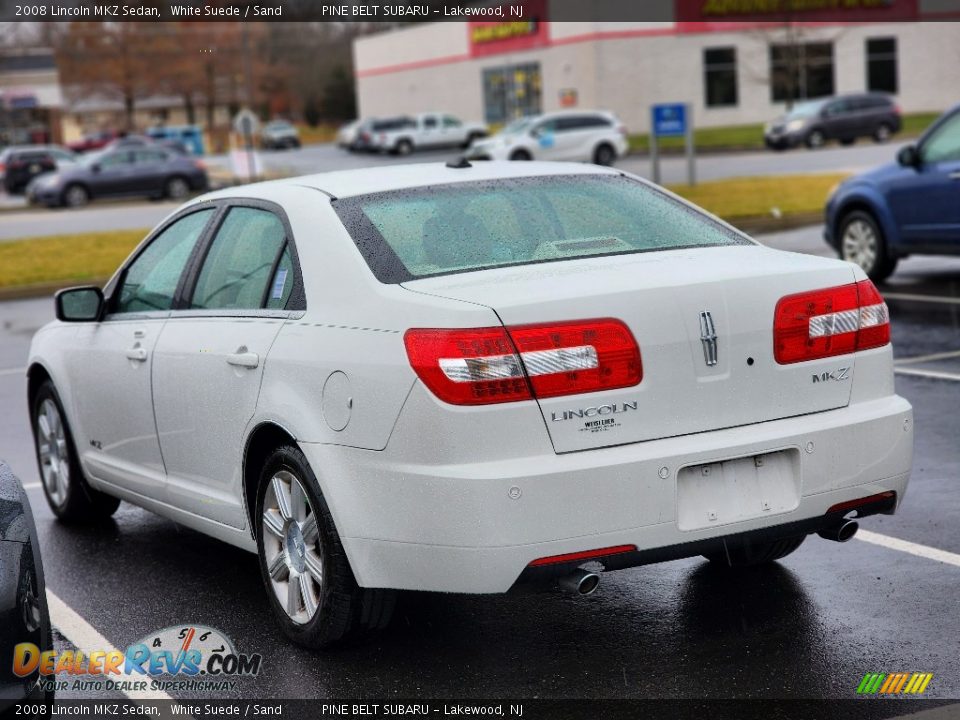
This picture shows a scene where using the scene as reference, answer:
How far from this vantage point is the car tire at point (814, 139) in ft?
150

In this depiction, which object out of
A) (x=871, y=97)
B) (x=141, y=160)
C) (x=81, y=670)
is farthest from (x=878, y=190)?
(x=871, y=97)

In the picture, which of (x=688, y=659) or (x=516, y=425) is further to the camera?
(x=688, y=659)

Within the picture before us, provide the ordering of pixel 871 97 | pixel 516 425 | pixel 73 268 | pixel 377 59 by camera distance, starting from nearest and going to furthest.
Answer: pixel 516 425 < pixel 73 268 < pixel 871 97 < pixel 377 59

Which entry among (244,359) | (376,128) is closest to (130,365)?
(244,359)

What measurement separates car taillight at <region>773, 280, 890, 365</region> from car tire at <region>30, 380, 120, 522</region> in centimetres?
350

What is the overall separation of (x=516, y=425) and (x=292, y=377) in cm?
90

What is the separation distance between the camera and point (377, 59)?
268 feet

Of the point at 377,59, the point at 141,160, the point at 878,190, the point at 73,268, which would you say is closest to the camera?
the point at 878,190

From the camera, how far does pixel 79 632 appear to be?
200 inches

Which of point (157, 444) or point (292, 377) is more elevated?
point (292, 377)

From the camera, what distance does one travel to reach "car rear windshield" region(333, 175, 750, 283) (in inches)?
186

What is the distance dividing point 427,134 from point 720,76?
486 inches

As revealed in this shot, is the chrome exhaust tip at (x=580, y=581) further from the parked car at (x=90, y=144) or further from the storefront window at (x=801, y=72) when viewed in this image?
the parked car at (x=90, y=144)

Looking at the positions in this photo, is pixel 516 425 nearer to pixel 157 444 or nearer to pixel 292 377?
pixel 292 377
